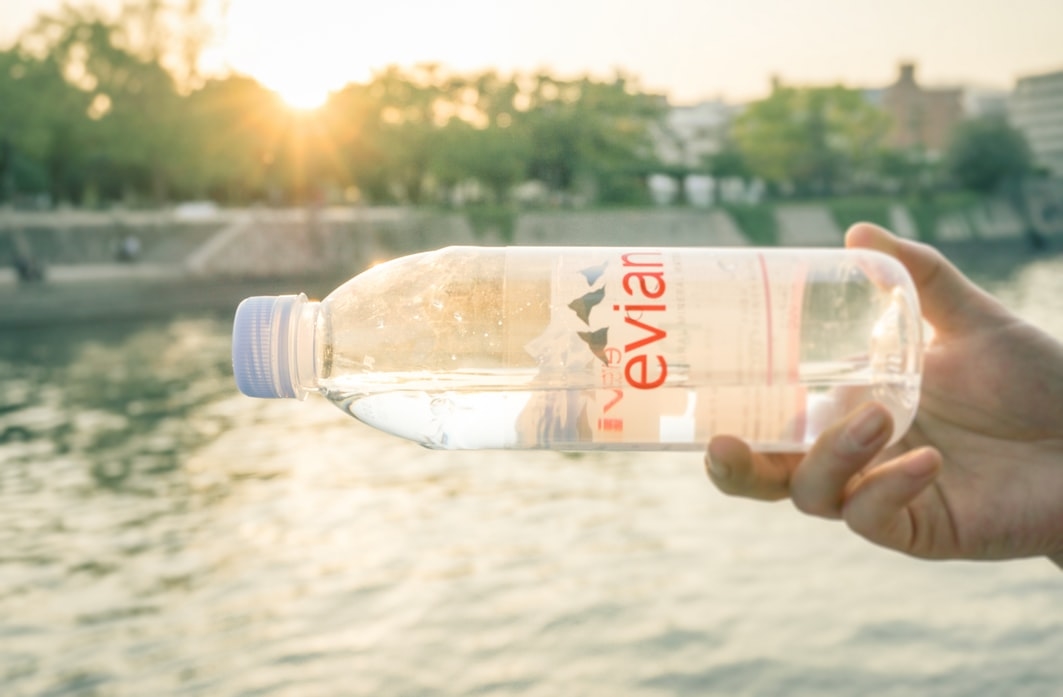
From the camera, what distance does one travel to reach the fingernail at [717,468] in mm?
1678

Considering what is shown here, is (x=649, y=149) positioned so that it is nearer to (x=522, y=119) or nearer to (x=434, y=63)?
(x=522, y=119)

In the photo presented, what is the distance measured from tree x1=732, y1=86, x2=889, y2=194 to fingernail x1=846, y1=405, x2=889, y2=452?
5625cm

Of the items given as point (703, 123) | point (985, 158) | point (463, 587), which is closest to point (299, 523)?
point (463, 587)

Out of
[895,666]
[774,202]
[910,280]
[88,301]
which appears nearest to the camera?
[910,280]

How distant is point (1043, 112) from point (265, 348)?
10071cm

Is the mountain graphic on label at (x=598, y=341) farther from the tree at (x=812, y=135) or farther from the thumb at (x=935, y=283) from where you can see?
the tree at (x=812, y=135)

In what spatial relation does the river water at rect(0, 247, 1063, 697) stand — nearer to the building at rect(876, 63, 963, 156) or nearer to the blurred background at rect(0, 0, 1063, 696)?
the blurred background at rect(0, 0, 1063, 696)

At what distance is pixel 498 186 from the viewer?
39781 mm

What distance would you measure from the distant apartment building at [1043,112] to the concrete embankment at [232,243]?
57222 millimetres

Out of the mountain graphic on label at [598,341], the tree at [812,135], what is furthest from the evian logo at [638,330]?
the tree at [812,135]

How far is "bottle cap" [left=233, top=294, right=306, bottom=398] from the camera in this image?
5.34 feet

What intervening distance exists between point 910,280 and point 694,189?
47.5 metres

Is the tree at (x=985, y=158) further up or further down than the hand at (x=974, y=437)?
further up

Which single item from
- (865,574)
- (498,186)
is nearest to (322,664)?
(865,574)
